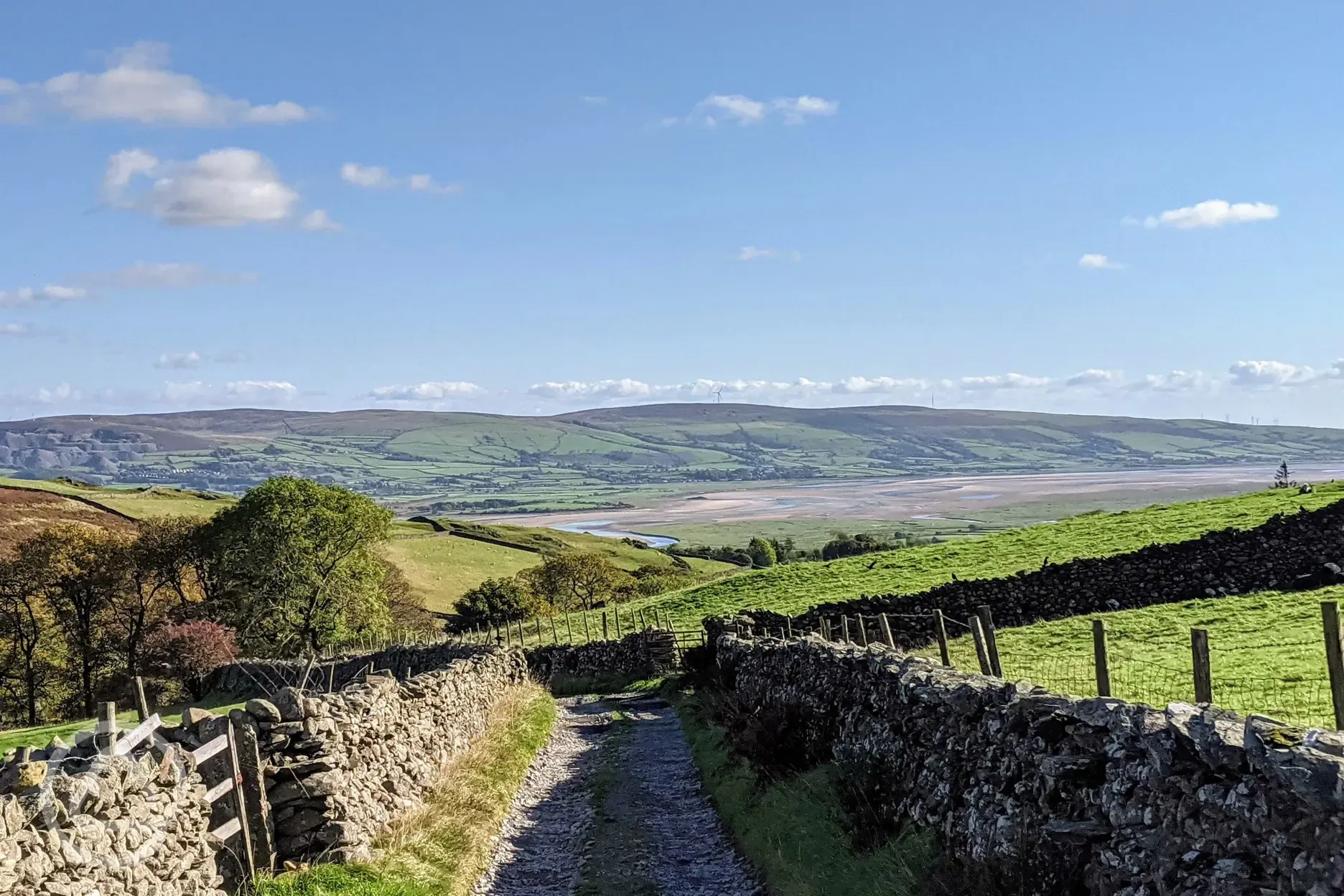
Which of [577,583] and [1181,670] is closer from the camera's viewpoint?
[1181,670]

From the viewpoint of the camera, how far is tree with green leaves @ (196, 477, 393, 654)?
57594mm

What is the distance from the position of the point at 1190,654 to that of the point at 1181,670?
4.70 meters

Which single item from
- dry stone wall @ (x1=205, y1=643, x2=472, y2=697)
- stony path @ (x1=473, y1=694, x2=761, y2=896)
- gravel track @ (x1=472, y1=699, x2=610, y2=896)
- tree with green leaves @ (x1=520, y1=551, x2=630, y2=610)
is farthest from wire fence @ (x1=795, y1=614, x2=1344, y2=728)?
tree with green leaves @ (x1=520, y1=551, x2=630, y2=610)

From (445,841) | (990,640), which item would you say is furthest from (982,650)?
(445,841)

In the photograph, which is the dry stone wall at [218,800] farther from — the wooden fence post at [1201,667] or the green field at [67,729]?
the green field at [67,729]

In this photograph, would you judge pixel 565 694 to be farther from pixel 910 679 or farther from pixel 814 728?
pixel 910 679

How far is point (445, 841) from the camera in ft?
46.3

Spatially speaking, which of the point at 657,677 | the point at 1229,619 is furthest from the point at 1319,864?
the point at 657,677

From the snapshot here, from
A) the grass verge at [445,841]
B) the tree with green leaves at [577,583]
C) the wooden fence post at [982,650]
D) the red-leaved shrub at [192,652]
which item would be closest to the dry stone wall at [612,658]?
the red-leaved shrub at [192,652]

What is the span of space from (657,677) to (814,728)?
24766 mm

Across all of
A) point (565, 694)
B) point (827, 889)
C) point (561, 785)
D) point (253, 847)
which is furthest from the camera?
point (565, 694)

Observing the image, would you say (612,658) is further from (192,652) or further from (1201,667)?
(1201,667)

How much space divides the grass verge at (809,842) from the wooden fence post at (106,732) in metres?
6.73

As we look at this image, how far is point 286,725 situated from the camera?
12945mm
